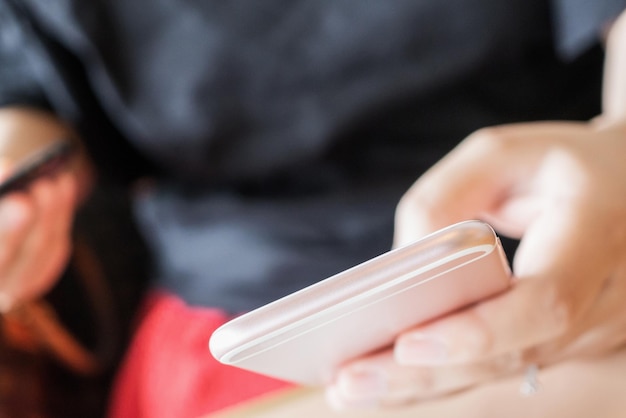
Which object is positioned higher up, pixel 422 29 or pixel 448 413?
pixel 422 29

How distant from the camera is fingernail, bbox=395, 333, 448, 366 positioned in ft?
1.13

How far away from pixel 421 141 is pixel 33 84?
37cm

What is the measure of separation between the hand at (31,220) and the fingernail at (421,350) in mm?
354

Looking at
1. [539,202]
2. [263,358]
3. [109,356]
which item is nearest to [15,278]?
[109,356]

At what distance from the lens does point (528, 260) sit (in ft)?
1.22

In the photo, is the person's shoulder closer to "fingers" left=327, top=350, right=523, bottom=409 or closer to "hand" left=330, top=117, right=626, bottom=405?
"hand" left=330, top=117, right=626, bottom=405

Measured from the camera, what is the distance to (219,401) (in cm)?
53

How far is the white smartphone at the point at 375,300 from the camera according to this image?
0.91ft

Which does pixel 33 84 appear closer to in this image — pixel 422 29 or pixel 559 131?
pixel 422 29

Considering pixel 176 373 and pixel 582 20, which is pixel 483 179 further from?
pixel 176 373

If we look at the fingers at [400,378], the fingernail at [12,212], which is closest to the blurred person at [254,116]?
the fingernail at [12,212]

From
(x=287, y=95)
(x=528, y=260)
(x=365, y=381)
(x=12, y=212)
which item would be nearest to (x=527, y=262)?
(x=528, y=260)

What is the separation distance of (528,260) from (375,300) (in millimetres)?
125

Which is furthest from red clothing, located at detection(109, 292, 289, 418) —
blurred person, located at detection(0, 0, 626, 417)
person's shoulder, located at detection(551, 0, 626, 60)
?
person's shoulder, located at detection(551, 0, 626, 60)
